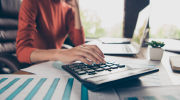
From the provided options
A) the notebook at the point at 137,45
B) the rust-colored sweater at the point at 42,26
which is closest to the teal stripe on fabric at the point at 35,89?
the rust-colored sweater at the point at 42,26

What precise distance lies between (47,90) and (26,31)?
0.56m

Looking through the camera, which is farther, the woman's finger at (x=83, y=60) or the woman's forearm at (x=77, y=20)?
the woman's forearm at (x=77, y=20)

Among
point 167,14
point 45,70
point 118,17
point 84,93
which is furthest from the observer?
point 118,17

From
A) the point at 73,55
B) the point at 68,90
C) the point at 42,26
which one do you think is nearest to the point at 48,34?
the point at 42,26

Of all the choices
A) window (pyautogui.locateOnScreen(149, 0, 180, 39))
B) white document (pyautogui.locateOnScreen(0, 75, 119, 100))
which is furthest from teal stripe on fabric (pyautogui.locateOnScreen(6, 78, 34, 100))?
window (pyautogui.locateOnScreen(149, 0, 180, 39))

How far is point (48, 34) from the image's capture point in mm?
951

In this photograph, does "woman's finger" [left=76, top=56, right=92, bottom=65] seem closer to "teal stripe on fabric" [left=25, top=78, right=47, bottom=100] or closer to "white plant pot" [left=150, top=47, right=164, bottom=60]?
"teal stripe on fabric" [left=25, top=78, right=47, bottom=100]

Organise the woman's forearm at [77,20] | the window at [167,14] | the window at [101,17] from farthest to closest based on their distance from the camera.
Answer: the window at [101,17], the woman's forearm at [77,20], the window at [167,14]

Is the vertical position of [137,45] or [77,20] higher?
[77,20]

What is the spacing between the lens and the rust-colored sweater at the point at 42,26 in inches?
26.7

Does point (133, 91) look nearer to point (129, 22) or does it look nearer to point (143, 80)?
point (143, 80)

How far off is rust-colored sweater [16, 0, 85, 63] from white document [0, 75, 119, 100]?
329 mm

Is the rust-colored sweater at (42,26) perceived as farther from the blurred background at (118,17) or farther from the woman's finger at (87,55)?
the blurred background at (118,17)

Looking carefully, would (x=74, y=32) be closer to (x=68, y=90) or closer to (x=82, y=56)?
(x=82, y=56)
